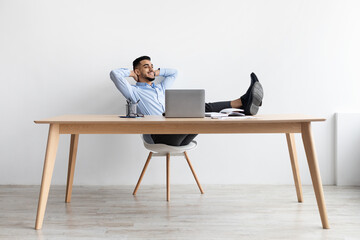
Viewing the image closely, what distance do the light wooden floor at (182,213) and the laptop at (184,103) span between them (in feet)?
2.23

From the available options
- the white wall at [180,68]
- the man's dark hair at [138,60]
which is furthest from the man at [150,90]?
the white wall at [180,68]

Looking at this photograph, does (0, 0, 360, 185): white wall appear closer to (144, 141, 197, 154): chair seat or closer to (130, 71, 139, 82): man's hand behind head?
(130, 71, 139, 82): man's hand behind head

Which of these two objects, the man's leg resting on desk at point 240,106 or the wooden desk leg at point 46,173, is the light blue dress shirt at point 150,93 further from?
the wooden desk leg at point 46,173

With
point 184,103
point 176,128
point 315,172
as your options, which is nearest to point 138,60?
point 184,103

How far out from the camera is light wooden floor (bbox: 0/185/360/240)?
230 cm

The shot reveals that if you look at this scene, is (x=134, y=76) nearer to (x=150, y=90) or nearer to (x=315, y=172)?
(x=150, y=90)

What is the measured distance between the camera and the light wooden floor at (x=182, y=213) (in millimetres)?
2305

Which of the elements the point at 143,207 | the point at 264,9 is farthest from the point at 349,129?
the point at 143,207

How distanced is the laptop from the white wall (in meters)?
1.18

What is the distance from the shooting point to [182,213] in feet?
8.93

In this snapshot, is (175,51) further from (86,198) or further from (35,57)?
(86,198)

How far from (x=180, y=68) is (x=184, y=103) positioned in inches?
48.0

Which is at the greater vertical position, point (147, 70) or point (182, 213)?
point (147, 70)

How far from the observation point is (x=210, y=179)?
3662 mm
